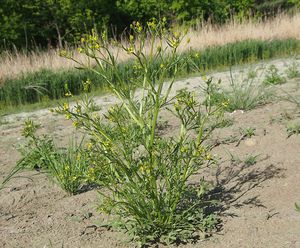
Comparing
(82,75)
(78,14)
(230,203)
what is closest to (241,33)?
(78,14)

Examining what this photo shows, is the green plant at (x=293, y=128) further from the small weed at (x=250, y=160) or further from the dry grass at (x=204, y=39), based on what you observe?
the dry grass at (x=204, y=39)

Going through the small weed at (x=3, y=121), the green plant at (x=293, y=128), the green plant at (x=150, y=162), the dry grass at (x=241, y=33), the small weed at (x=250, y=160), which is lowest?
the dry grass at (x=241, y=33)

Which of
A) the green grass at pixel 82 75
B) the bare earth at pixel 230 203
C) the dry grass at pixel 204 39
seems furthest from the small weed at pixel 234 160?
the dry grass at pixel 204 39

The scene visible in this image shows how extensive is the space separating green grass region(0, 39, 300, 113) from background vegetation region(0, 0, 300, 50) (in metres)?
3.02

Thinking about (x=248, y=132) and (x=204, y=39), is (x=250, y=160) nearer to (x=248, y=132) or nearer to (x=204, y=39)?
(x=248, y=132)

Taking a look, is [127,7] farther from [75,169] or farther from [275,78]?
[75,169]

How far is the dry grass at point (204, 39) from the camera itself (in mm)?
9719

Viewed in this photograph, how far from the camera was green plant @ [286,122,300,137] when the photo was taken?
12.0ft

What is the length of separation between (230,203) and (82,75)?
6409mm

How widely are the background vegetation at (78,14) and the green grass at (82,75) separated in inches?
119

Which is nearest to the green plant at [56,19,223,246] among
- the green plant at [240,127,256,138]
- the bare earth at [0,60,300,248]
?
the bare earth at [0,60,300,248]

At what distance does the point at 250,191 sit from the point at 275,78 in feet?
9.95

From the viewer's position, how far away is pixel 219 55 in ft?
32.3

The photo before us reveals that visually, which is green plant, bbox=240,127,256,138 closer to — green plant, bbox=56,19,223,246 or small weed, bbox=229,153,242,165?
small weed, bbox=229,153,242,165
